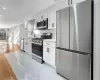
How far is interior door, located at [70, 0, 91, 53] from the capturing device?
2445mm

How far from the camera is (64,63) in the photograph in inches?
132

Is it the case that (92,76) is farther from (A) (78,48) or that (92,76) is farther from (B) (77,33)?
(B) (77,33)

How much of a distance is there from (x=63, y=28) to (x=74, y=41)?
2.21 ft

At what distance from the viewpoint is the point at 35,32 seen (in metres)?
7.82

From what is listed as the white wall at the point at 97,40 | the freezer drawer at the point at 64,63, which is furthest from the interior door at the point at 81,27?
the freezer drawer at the point at 64,63

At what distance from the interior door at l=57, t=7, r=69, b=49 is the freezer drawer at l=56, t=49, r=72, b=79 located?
0.72 feet

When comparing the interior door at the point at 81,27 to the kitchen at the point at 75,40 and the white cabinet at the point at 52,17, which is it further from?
the white cabinet at the point at 52,17

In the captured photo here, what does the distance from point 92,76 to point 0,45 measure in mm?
12522

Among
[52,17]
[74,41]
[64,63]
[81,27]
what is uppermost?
[52,17]

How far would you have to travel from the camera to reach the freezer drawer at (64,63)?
3.10 m

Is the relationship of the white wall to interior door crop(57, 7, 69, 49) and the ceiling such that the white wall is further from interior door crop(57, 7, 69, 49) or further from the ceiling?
the ceiling

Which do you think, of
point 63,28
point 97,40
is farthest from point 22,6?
point 97,40

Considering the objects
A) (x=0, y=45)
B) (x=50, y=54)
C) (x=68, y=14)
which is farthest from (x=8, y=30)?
(x=68, y=14)

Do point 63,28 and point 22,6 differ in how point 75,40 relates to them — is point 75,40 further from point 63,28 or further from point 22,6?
point 22,6
